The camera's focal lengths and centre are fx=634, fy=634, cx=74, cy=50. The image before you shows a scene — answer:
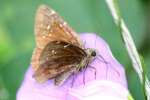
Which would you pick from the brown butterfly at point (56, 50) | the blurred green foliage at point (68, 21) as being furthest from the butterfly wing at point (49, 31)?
the blurred green foliage at point (68, 21)

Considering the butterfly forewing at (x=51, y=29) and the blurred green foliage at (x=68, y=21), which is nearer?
the butterfly forewing at (x=51, y=29)

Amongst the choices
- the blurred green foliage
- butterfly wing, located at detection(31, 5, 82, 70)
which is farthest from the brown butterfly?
the blurred green foliage

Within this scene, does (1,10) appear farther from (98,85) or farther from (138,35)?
(98,85)

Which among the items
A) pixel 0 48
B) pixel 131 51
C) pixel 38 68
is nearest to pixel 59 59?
pixel 38 68

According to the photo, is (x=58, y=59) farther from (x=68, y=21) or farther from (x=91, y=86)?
(x=68, y=21)

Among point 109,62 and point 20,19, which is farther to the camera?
point 20,19

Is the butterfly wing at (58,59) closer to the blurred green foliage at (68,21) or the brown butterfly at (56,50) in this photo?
the brown butterfly at (56,50)

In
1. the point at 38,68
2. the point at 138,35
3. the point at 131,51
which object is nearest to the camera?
the point at 131,51

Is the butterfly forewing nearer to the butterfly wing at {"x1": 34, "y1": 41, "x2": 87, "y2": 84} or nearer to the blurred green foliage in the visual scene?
the butterfly wing at {"x1": 34, "y1": 41, "x2": 87, "y2": 84}
